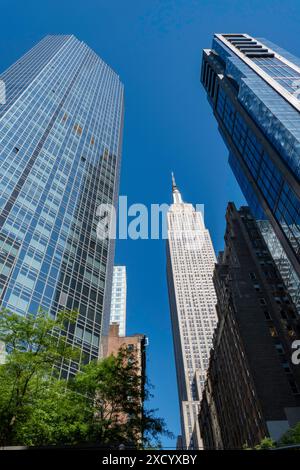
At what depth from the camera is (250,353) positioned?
66875 mm

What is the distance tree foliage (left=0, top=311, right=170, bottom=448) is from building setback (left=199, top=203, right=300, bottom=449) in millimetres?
34541

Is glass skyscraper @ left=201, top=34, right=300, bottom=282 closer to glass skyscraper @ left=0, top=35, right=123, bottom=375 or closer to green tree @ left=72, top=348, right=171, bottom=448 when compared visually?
glass skyscraper @ left=0, top=35, right=123, bottom=375

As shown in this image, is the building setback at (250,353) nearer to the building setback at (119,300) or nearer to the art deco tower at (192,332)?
the art deco tower at (192,332)

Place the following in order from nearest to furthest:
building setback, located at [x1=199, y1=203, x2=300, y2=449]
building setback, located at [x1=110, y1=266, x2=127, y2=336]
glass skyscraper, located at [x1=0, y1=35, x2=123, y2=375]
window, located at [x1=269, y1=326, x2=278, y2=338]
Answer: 1. glass skyscraper, located at [x1=0, y1=35, x2=123, y2=375]
2. building setback, located at [x1=199, y1=203, x2=300, y2=449]
3. window, located at [x1=269, y1=326, x2=278, y2=338]
4. building setback, located at [x1=110, y1=266, x2=127, y2=336]

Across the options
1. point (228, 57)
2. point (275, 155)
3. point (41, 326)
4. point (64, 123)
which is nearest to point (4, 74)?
point (64, 123)

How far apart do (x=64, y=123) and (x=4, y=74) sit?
99.5ft

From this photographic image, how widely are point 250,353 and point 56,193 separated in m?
45.6

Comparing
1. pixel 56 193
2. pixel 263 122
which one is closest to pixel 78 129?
pixel 56 193

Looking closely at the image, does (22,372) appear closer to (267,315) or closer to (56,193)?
(56,193)

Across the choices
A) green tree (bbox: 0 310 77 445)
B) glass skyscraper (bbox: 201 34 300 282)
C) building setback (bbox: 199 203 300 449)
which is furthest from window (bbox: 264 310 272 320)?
green tree (bbox: 0 310 77 445)

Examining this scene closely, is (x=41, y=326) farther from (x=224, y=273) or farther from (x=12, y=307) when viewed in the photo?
(x=224, y=273)

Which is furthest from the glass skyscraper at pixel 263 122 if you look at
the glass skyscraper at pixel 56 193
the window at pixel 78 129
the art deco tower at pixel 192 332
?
the art deco tower at pixel 192 332

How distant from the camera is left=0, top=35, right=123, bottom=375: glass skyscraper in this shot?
4303 centimetres

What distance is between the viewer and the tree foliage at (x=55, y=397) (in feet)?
56.5
